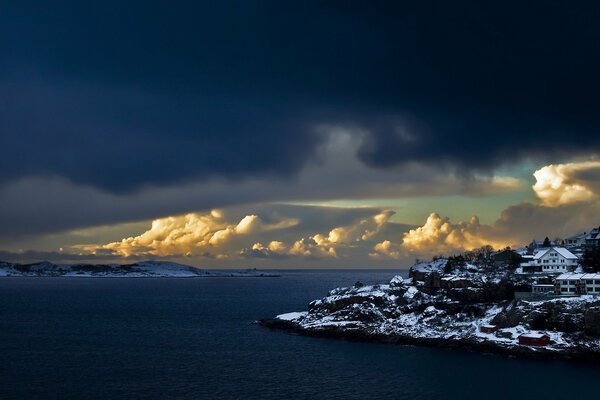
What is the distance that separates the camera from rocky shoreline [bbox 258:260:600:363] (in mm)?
106562

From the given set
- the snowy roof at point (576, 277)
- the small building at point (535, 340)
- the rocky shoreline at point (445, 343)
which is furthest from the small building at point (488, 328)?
the snowy roof at point (576, 277)

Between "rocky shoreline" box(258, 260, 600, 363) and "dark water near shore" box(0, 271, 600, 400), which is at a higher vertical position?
"rocky shoreline" box(258, 260, 600, 363)

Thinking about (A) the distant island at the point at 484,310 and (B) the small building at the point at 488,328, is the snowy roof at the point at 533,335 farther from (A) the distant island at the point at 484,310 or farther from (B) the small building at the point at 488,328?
(B) the small building at the point at 488,328

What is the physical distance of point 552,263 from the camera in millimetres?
147750

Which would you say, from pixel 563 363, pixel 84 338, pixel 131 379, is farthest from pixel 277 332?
pixel 563 363

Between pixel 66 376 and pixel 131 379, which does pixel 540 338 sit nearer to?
pixel 131 379

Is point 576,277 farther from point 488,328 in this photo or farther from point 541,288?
point 488,328

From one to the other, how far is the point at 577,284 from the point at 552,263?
21.1m

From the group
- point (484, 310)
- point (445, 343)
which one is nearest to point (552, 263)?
point (484, 310)

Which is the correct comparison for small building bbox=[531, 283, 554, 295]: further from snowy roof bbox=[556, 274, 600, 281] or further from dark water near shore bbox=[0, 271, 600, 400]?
dark water near shore bbox=[0, 271, 600, 400]

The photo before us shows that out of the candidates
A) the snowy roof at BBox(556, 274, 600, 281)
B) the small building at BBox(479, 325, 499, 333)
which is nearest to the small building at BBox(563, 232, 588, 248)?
the snowy roof at BBox(556, 274, 600, 281)

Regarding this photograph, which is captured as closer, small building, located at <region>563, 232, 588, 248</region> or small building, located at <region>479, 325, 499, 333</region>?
small building, located at <region>479, 325, 499, 333</region>

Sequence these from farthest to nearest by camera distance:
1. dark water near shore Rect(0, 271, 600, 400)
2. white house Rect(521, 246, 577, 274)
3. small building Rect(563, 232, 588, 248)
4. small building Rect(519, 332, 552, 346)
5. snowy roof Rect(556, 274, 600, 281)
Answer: small building Rect(563, 232, 588, 248) < white house Rect(521, 246, 577, 274) < snowy roof Rect(556, 274, 600, 281) < small building Rect(519, 332, 552, 346) < dark water near shore Rect(0, 271, 600, 400)

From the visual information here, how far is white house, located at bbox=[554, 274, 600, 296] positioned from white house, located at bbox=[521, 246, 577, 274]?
1588 centimetres
